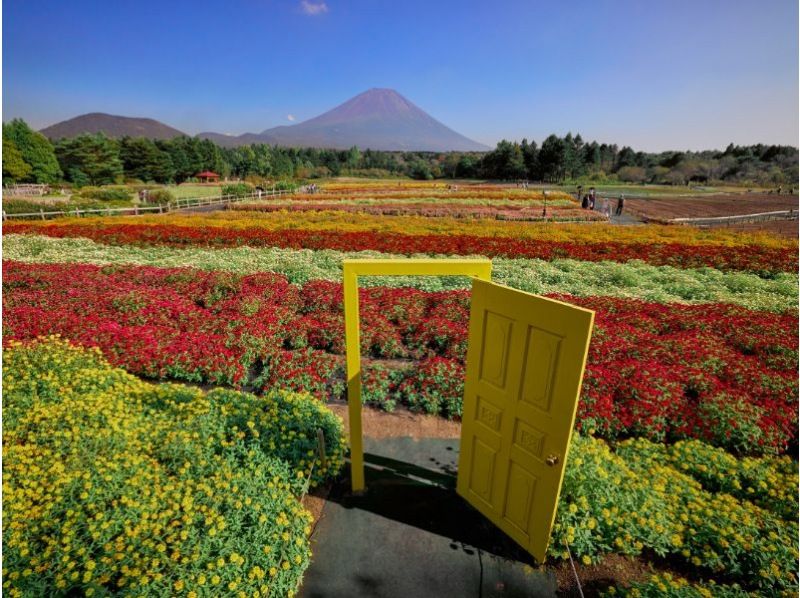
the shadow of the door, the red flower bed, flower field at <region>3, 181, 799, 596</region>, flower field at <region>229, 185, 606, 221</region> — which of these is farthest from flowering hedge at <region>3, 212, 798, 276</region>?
the shadow of the door

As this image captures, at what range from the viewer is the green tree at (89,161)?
173 ft

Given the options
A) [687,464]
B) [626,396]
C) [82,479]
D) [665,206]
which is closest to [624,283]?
[626,396]

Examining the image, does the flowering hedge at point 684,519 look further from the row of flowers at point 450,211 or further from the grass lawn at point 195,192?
the grass lawn at point 195,192

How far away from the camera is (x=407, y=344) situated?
24.3 feet

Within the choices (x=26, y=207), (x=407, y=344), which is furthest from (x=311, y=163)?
(x=407, y=344)

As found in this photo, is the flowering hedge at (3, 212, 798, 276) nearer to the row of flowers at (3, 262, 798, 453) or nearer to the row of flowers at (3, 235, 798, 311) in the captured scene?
the row of flowers at (3, 235, 798, 311)

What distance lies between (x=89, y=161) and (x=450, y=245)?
60327 millimetres

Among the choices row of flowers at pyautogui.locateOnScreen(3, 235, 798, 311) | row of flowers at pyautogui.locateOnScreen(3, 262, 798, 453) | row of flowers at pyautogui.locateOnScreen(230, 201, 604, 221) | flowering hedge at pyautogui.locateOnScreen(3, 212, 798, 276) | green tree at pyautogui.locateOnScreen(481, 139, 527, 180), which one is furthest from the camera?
green tree at pyautogui.locateOnScreen(481, 139, 527, 180)

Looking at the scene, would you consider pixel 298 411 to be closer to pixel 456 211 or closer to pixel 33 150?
pixel 456 211

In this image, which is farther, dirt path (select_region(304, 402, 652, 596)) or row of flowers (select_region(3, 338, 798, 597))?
dirt path (select_region(304, 402, 652, 596))

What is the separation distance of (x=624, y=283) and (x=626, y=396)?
626 cm

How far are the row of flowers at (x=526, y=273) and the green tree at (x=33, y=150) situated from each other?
49314 millimetres

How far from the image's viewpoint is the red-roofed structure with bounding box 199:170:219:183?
213 ft

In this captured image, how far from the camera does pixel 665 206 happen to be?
3519cm
